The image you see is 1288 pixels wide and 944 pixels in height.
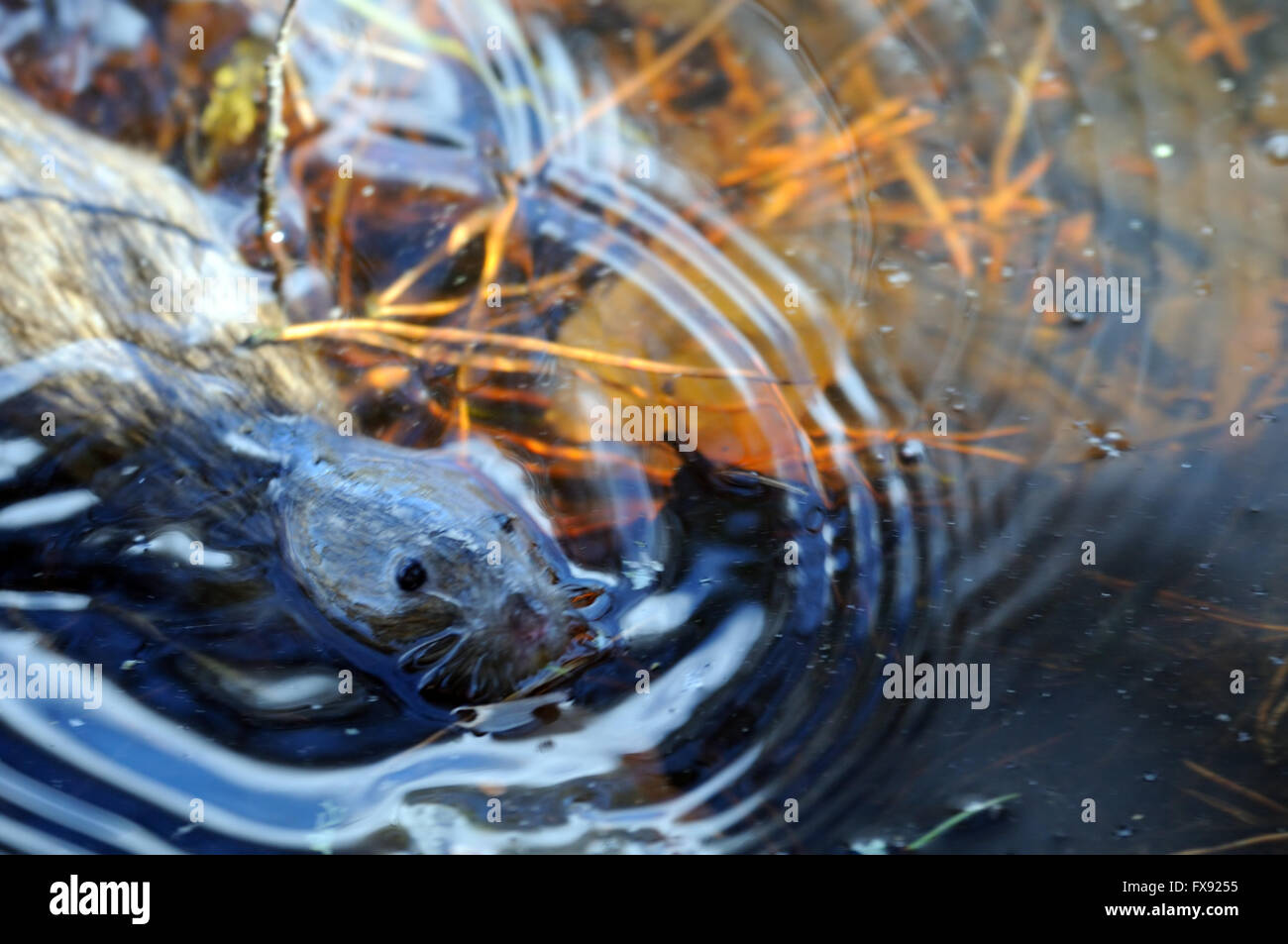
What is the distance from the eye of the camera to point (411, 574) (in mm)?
1718

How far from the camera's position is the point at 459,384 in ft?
7.33

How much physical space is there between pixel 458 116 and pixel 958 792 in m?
2.03

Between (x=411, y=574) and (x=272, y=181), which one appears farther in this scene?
(x=272, y=181)

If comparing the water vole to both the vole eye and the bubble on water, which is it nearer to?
the vole eye

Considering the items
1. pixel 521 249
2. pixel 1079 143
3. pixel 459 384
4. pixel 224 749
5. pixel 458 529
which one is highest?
pixel 1079 143

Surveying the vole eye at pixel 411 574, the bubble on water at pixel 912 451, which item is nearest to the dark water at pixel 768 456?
the bubble on water at pixel 912 451

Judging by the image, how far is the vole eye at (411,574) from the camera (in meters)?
1.72

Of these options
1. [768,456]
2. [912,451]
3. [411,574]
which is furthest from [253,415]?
[912,451]

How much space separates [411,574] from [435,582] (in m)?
0.04

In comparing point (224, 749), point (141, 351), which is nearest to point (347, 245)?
point (141, 351)

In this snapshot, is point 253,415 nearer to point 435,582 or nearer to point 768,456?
point 435,582

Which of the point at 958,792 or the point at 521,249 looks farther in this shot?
the point at 521,249
